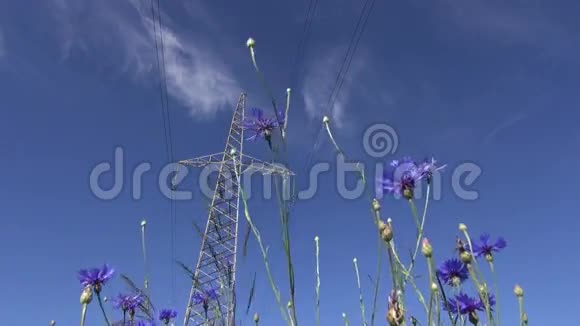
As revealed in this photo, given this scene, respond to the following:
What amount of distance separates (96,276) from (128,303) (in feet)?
1.42

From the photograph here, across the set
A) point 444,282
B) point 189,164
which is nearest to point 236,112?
point 189,164

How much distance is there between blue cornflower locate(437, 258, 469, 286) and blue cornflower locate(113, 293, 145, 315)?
1382 mm

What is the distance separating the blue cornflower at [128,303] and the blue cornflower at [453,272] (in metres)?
1.38

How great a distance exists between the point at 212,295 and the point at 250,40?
113 cm

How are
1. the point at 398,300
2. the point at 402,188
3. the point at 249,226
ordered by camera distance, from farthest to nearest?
the point at 402,188
the point at 249,226
the point at 398,300

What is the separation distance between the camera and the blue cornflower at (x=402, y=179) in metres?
1.78

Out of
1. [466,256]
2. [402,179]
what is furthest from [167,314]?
[466,256]

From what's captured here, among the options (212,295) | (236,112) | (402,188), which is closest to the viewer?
(402,188)

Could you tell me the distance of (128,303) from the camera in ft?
8.48

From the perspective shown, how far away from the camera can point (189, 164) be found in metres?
9.93

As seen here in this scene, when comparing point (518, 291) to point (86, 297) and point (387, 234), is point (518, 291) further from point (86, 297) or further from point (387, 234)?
point (86, 297)

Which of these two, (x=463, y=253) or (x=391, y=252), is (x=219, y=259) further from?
(x=463, y=253)

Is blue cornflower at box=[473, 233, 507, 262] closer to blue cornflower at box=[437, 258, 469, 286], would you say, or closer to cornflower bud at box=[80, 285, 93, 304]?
blue cornflower at box=[437, 258, 469, 286]

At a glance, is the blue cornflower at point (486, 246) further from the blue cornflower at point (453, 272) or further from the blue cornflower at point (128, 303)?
the blue cornflower at point (128, 303)
